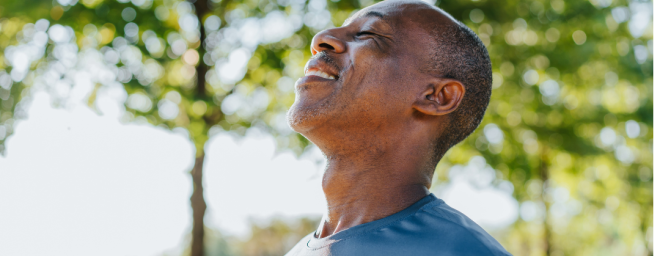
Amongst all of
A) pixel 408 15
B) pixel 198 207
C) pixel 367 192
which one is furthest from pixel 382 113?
pixel 198 207

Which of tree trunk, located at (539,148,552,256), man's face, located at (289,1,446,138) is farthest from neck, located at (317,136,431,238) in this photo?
tree trunk, located at (539,148,552,256)

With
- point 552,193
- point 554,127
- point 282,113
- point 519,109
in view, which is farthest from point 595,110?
point 282,113

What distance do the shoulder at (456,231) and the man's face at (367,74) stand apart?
1.24 ft

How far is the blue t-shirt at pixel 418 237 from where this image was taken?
156 centimetres

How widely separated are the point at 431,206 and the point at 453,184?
29.3 feet

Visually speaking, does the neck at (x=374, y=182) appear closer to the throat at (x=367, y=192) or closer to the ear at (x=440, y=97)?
the throat at (x=367, y=192)

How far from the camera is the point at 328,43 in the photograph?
204 cm

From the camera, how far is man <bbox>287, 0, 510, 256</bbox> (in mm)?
1877

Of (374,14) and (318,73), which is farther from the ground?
(374,14)

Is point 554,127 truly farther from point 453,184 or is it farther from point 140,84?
point 140,84

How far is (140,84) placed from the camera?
6.78 m

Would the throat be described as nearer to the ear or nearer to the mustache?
the ear

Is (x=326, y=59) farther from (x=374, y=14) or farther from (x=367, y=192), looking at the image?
(x=367, y=192)

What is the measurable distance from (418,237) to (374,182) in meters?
0.32
